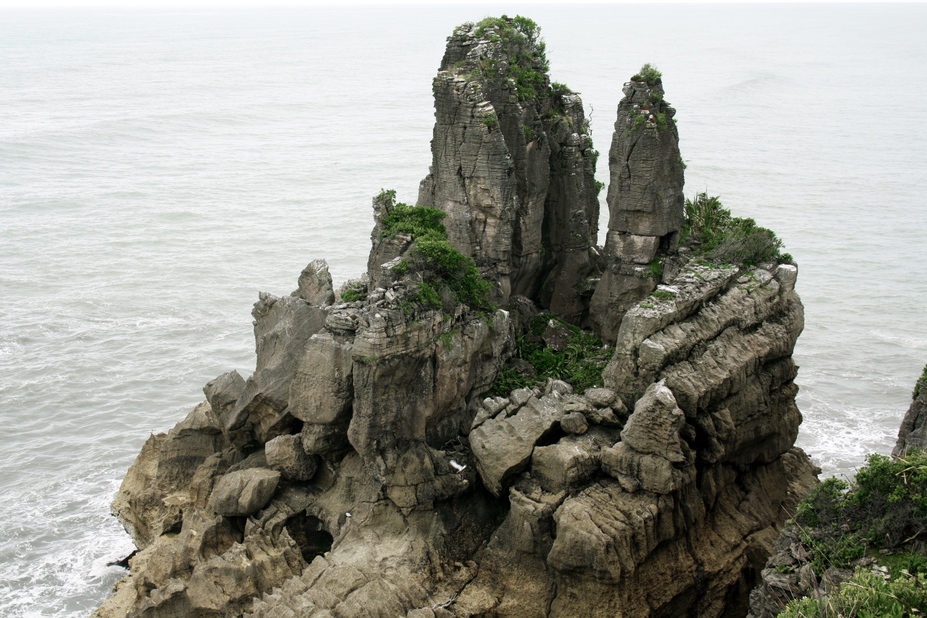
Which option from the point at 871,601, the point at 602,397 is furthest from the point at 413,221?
the point at 871,601

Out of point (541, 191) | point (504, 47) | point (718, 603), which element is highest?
point (504, 47)

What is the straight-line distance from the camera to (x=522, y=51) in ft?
92.3

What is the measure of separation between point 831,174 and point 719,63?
5809 centimetres

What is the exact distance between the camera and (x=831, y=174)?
247ft

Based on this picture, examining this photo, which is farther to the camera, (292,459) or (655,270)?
(655,270)

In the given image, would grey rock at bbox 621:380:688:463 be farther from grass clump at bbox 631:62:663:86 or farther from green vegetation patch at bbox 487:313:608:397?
grass clump at bbox 631:62:663:86

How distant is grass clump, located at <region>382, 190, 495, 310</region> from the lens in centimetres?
2392

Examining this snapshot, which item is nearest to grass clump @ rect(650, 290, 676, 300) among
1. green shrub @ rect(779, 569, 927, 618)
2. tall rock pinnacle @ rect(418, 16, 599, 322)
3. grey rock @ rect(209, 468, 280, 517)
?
tall rock pinnacle @ rect(418, 16, 599, 322)

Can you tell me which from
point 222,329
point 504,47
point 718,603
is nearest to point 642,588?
point 718,603

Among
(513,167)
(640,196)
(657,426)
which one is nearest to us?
(657,426)

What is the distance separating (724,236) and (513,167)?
226 inches

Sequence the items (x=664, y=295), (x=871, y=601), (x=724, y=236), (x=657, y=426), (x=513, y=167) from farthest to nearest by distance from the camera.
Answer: (x=724, y=236) < (x=513, y=167) < (x=664, y=295) < (x=657, y=426) < (x=871, y=601)

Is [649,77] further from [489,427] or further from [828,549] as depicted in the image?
[828,549]

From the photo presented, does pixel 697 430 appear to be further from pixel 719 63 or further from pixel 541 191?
pixel 719 63
